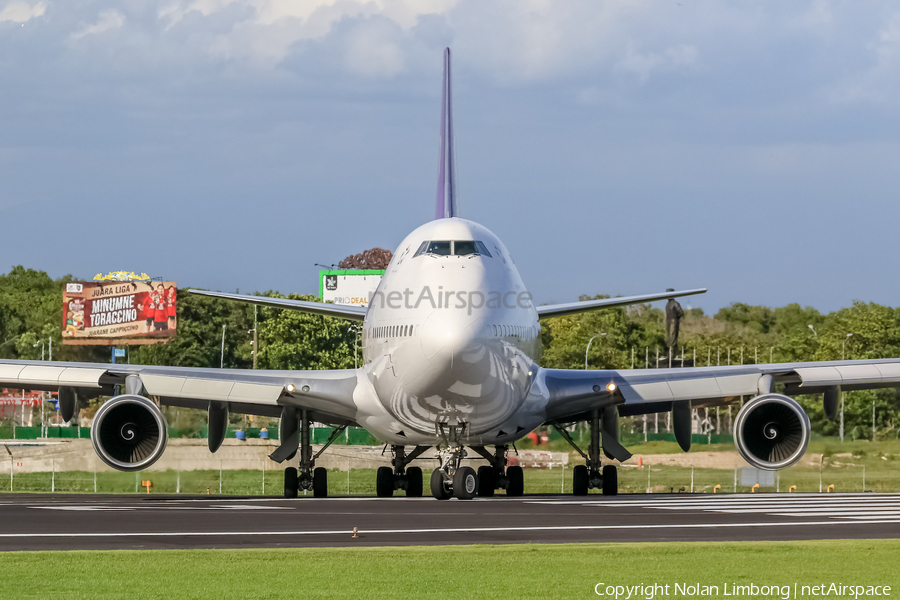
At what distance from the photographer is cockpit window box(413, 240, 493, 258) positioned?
83.0 feet

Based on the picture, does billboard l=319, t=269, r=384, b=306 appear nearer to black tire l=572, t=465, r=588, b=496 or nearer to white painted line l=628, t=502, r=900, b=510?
black tire l=572, t=465, r=588, b=496

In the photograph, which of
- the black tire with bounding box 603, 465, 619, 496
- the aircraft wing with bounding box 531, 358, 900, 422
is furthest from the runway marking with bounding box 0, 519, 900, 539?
the black tire with bounding box 603, 465, 619, 496

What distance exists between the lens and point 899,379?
29.4 m

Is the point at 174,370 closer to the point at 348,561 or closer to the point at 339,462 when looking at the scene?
the point at 348,561

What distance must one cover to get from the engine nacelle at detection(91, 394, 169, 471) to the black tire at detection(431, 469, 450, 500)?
5772 mm

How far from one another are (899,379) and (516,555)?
60.4 ft

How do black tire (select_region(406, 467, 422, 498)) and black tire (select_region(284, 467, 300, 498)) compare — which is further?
black tire (select_region(406, 467, 422, 498))

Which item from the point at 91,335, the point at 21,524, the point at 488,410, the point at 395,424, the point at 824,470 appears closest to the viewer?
the point at 21,524

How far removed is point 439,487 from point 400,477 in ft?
17.1

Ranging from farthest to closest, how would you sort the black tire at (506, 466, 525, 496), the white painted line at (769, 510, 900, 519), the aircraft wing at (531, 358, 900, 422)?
the black tire at (506, 466, 525, 496), the aircraft wing at (531, 358, 900, 422), the white painted line at (769, 510, 900, 519)

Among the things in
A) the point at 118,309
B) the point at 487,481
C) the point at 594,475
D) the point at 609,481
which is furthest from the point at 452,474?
the point at 118,309

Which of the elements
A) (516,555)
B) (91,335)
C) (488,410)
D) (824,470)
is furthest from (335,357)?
(516,555)

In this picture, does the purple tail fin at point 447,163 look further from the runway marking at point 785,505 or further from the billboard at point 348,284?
the billboard at point 348,284

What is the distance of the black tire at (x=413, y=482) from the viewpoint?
3056 centimetres
